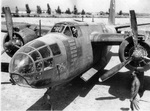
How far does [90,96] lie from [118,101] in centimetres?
160

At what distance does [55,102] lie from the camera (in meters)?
9.52

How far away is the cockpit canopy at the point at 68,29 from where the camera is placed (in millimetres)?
9445

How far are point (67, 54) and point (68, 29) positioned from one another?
1673 mm

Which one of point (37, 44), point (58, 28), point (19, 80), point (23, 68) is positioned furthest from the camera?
point (58, 28)

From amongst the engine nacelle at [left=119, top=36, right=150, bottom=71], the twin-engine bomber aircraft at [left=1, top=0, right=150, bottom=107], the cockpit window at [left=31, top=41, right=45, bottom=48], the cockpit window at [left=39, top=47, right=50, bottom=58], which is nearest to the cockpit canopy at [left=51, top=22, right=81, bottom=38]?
the twin-engine bomber aircraft at [left=1, top=0, right=150, bottom=107]

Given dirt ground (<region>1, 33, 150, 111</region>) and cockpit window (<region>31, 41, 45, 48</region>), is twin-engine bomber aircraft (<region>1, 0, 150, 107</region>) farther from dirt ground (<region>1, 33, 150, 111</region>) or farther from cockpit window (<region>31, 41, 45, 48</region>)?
dirt ground (<region>1, 33, 150, 111</region>)

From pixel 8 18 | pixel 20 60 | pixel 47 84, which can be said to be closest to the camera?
pixel 20 60

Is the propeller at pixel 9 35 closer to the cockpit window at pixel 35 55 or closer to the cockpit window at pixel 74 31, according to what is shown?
the cockpit window at pixel 74 31

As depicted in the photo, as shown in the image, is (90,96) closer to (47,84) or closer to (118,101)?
(118,101)

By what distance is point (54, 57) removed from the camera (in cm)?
777

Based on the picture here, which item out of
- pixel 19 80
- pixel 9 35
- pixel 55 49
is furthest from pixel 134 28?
pixel 9 35

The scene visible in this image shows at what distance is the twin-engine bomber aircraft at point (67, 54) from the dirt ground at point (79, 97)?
1208 millimetres

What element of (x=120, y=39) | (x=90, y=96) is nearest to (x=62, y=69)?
(x=90, y=96)

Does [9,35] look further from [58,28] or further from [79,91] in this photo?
[79,91]
